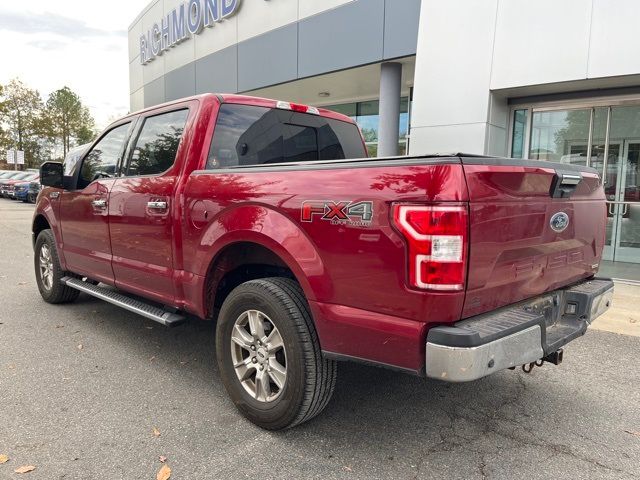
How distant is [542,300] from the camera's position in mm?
2844

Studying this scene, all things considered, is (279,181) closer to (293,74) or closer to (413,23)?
(413,23)

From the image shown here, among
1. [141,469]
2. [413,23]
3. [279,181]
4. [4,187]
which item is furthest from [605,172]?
[4,187]

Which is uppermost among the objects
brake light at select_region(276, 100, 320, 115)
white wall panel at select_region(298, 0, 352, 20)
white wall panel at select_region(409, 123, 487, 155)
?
white wall panel at select_region(298, 0, 352, 20)

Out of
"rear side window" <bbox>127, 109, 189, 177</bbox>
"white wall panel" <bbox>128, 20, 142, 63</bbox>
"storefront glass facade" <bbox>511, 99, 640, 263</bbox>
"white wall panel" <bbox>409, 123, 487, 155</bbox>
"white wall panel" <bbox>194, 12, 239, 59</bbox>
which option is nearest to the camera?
"rear side window" <bbox>127, 109, 189, 177</bbox>

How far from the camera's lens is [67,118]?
181 feet

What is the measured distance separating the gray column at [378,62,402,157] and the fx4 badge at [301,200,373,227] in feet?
27.1

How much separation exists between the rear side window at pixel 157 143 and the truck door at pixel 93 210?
0.99 feet

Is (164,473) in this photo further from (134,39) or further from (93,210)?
(134,39)

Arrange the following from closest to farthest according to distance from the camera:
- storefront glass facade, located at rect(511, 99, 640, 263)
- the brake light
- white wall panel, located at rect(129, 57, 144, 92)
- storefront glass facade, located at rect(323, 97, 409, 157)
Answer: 1. the brake light
2. storefront glass facade, located at rect(511, 99, 640, 263)
3. storefront glass facade, located at rect(323, 97, 409, 157)
4. white wall panel, located at rect(129, 57, 144, 92)

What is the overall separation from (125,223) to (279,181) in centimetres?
182

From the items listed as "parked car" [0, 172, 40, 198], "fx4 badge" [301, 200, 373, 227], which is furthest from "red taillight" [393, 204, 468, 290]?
"parked car" [0, 172, 40, 198]

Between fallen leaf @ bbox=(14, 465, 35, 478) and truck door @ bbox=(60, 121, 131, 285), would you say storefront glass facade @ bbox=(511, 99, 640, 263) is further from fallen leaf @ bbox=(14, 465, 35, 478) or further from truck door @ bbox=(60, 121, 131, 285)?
fallen leaf @ bbox=(14, 465, 35, 478)

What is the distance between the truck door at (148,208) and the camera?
3.63 metres

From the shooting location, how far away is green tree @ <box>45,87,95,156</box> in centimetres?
5303
